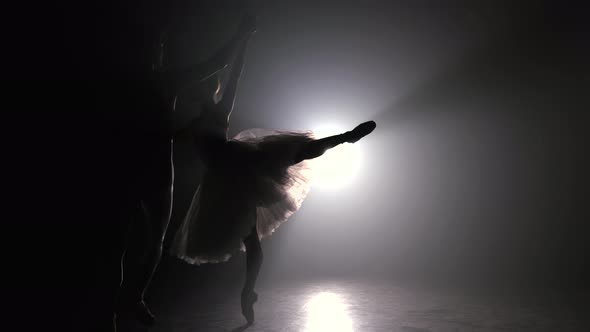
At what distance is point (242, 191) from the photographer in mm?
1361

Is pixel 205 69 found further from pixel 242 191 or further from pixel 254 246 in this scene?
pixel 254 246

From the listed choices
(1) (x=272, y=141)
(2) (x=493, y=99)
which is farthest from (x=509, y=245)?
(1) (x=272, y=141)

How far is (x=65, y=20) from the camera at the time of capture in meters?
1.91

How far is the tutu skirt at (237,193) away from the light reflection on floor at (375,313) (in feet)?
1.12

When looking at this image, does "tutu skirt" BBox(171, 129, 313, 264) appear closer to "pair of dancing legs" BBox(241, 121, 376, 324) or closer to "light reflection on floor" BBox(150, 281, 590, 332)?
"pair of dancing legs" BBox(241, 121, 376, 324)

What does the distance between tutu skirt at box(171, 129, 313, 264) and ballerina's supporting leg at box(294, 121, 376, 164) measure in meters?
0.05

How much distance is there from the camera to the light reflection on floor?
134 cm

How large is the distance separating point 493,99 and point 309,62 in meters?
2.13

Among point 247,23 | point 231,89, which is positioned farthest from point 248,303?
point 247,23

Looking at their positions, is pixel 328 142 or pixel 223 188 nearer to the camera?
pixel 328 142

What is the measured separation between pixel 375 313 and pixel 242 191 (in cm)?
88

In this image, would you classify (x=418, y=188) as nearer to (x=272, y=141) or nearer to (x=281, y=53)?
(x=281, y=53)

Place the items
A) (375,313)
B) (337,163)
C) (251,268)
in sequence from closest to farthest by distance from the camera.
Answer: (251,268) → (375,313) → (337,163)

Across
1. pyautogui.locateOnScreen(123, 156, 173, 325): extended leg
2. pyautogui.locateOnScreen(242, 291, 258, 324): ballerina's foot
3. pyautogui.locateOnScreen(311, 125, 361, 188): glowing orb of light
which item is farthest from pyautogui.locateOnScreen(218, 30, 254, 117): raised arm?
pyautogui.locateOnScreen(311, 125, 361, 188): glowing orb of light
